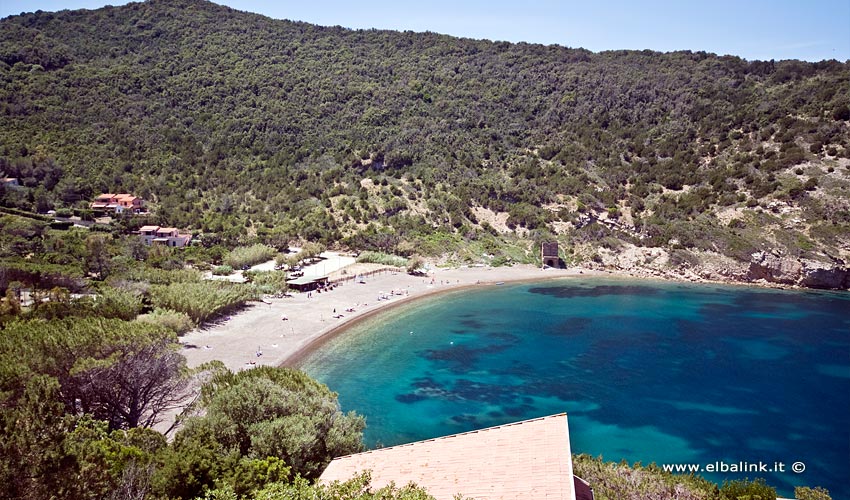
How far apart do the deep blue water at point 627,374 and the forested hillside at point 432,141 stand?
15087 mm

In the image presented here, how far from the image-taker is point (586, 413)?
22531 millimetres

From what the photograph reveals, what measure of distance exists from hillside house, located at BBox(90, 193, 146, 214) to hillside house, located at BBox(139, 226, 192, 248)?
711cm

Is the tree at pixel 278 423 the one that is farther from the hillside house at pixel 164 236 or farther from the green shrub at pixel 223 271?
the hillside house at pixel 164 236

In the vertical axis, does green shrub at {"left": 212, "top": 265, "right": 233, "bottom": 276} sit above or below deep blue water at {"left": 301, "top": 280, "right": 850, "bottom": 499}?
above

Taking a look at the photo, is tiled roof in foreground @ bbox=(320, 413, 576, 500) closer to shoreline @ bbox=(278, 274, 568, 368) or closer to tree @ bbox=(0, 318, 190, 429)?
tree @ bbox=(0, 318, 190, 429)

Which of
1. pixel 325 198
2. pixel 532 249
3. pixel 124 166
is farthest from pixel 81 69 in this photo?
pixel 532 249

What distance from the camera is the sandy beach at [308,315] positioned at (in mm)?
26938

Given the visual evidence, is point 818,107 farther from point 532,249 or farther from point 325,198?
point 325,198

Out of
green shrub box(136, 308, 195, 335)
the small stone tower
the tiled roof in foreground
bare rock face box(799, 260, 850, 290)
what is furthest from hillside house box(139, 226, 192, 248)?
bare rock face box(799, 260, 850, 290)

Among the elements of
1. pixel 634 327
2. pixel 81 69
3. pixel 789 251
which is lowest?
pixel 634 327

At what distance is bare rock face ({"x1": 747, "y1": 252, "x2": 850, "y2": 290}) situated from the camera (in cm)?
4656

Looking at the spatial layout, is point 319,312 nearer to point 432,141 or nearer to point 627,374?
point 627,374

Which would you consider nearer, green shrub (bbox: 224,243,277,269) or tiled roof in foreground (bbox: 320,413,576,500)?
tiled roof in foreground (bbox: 320,413,576,500)

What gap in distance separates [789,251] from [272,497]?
5334 centimetres
